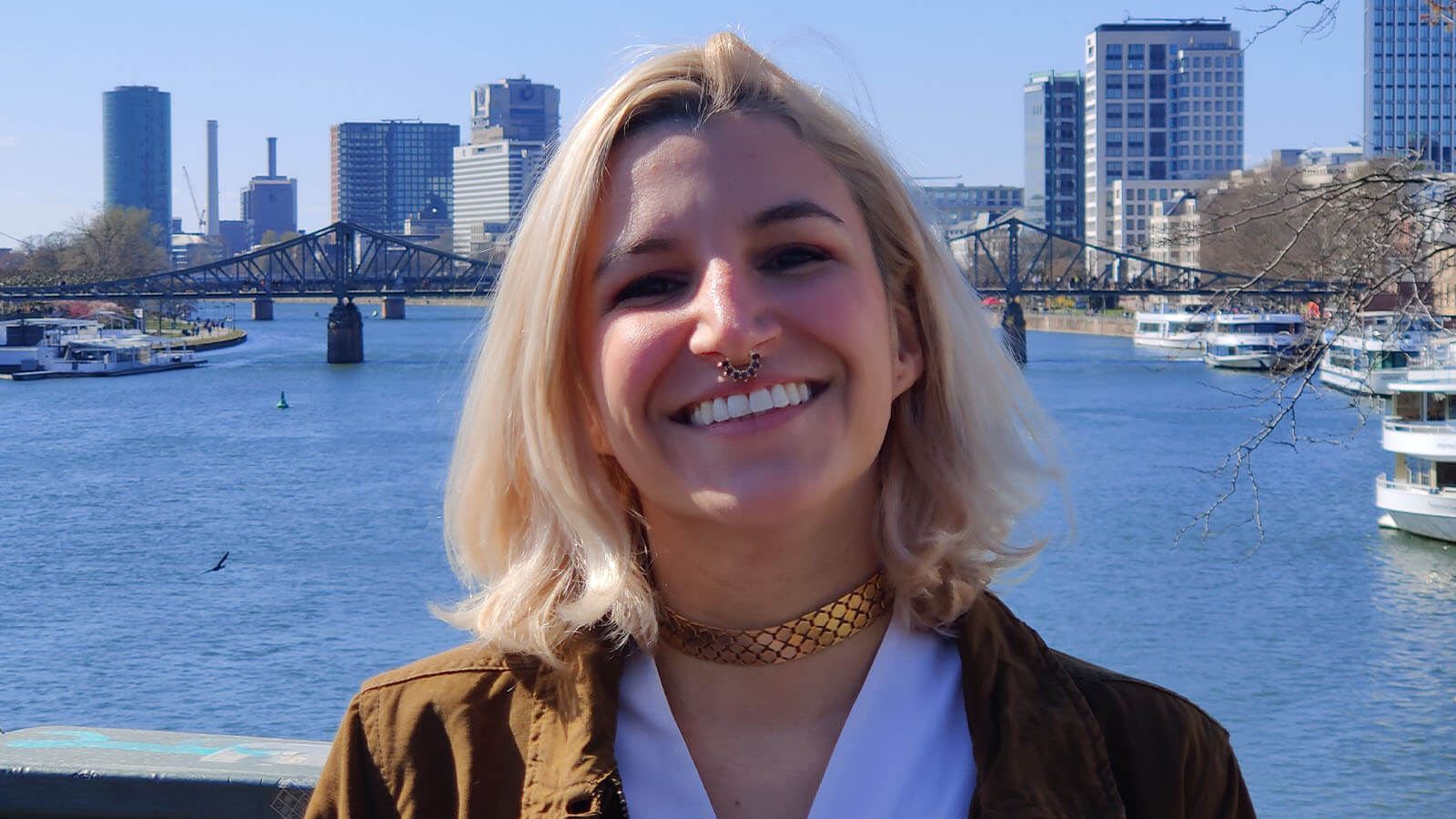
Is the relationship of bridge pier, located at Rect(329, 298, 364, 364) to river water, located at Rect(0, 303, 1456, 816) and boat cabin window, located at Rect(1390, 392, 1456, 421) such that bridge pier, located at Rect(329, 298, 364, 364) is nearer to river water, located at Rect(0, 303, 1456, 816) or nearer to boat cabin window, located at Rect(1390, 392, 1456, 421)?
river water, located at Rect(0, 303, 1456, 816)

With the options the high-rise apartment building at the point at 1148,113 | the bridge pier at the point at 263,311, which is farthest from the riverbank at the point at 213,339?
the high-rise apartment building at the point at 1148,113

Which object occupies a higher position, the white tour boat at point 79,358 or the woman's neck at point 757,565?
the woman's neck at point 757,565

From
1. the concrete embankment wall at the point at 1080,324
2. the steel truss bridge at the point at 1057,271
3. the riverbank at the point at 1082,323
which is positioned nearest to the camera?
the steel truss bridge at the point at 1057,271

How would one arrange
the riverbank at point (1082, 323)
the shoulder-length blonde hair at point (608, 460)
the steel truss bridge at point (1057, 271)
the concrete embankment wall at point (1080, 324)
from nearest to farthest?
the shoulder-length blonde hair at point (608, 460), the steel truss bridge at point (1057, 271), the riverbank at point (1082, 323), the concrete embankment wall at point (1080, 324)

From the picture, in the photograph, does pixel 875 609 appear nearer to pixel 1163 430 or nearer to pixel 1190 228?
pixel 1190 228

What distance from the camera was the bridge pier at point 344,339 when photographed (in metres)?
61.1

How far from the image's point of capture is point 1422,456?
21438 millimetres

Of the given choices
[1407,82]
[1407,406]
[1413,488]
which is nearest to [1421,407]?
[1407,406]

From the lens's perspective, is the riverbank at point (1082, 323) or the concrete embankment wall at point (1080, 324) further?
the concrete embankment wall at point (1080, 324)

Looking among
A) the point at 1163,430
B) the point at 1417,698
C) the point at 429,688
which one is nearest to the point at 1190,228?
A: the point at 429,688

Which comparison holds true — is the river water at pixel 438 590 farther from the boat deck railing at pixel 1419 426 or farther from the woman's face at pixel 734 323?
the boat deck railing at pixel 1419 426

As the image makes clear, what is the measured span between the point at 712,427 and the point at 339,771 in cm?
44

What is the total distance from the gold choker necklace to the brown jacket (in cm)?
7

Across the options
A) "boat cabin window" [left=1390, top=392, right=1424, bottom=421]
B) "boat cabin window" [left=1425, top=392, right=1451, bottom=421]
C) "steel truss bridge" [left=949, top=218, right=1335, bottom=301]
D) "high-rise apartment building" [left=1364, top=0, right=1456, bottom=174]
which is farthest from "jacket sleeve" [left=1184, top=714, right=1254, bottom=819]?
"high-rise apartment building" [left=1364, top=0, right=1456, bottom=174]
